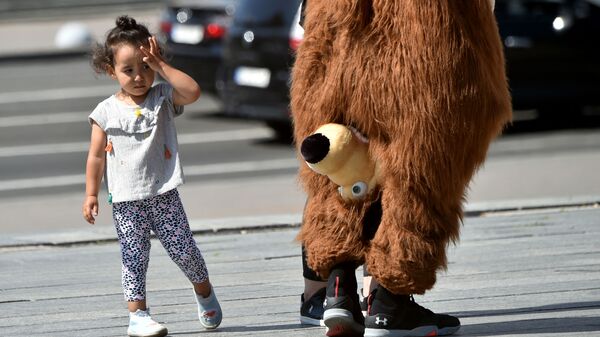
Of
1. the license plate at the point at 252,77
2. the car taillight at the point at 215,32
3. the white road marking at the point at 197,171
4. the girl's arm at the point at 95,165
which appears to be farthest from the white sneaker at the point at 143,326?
the car taillight at the point at 215,32

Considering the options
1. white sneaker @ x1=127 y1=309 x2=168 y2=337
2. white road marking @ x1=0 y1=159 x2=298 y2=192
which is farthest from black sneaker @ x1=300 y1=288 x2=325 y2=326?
white road marking @ x1=0 y1=159 x2=298 y2=192

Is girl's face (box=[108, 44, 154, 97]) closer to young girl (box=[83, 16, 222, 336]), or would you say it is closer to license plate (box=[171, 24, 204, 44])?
young girl (box=[83, 16, 222, 336])

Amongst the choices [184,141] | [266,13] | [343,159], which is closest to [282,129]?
[184,141]

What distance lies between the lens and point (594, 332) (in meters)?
4.75

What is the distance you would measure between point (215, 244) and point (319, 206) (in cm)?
226

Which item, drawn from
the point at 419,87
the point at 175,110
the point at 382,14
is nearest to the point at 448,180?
the point at 419,87

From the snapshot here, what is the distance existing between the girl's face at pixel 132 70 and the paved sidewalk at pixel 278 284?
3.14 ft

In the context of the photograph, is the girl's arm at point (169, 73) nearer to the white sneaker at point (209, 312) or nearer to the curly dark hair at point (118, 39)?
the curly dark hair at point (118, 39)

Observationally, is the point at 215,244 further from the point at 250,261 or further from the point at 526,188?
the point at 526,188

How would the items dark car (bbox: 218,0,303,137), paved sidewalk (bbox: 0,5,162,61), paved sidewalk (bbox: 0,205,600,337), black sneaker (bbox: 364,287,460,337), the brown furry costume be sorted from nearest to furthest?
1. the brown furry costume
2. black sneaker (bbox: 364,287,460,337)
3. paved sidewalk (bbox: 0,205,600,337)
4. dark car (bbox: 218,0,303,137)
5. paved sidewalk (bbox: 0,5,162,61)

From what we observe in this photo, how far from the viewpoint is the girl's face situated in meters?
4.75

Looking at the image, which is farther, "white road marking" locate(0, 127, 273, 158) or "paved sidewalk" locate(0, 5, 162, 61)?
"paved sidewalk" locate(0, 5, 162, 61)

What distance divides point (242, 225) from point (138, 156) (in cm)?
261

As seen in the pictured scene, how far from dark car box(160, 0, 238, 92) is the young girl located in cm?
972
